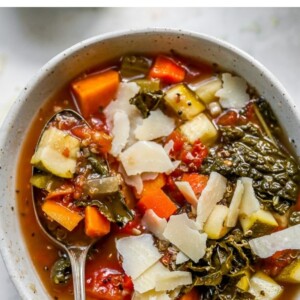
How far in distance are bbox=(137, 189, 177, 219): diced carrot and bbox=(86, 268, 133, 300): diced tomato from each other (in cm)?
34

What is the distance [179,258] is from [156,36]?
3.45 feet

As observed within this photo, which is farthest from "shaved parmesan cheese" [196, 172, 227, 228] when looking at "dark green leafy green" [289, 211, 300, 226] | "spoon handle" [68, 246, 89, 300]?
"spoon handle" [68, 246, 89, 300]

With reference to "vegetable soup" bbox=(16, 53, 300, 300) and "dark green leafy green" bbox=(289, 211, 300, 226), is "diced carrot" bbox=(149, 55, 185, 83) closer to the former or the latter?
"vegetable soup" bbox=(16, 53, 300, 300)

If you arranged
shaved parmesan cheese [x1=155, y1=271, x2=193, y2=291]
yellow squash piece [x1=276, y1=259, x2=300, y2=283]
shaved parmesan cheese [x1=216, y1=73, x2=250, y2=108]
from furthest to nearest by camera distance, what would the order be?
shaved parmesan cheese [x1=216, y1=73, x2=250, y2=108] → yellow squash piece [x1=276, y1=259, x2=300, y2=283] → shaved parmesan cheese [x1=155, y1=271, x2=193, y2=291]

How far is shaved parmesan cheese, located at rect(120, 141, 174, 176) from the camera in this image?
3201mm

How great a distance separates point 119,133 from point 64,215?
46cm

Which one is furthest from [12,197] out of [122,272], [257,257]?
[257,257]

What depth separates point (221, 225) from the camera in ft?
10.4

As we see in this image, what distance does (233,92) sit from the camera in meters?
3.36

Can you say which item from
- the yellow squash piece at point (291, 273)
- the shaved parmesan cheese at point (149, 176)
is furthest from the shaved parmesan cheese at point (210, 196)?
the yellow squash piece at point (291, 273)

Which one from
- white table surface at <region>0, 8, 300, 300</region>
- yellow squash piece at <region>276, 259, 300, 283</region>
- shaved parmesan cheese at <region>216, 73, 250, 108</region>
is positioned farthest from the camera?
white table surface at <region>0, 8, 300, 300</region>

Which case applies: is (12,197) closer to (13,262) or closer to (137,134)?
(13,262)

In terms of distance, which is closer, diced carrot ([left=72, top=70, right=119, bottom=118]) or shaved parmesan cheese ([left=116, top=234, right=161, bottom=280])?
shaved parmesan cheese ([left=116, top=234, right=161, bottom=280])

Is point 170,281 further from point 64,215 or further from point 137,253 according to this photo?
point 64,215
